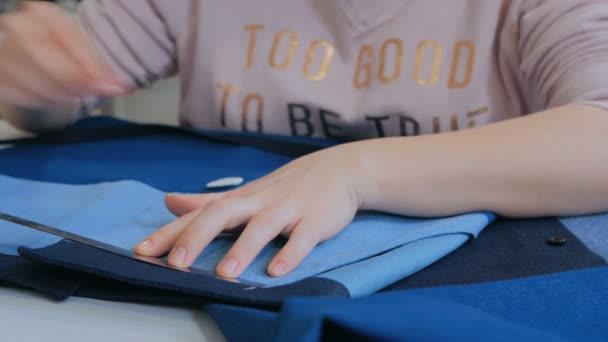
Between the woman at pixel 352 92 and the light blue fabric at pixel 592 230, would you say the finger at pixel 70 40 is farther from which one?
the light blue fabric at pixel 592 230

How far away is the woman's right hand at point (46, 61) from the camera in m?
0.50

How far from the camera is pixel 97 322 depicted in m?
0.32

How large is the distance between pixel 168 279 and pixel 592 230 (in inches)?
10.2

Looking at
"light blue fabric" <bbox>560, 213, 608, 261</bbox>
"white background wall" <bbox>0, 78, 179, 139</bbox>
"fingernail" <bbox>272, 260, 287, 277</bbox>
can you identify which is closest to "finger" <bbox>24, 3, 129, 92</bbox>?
"fingernail" <bbox>272, 260, 287, 277</bbox>

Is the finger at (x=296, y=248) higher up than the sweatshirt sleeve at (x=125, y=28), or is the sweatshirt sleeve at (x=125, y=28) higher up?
the sweatshirt sleeve at (x=125, y=28)

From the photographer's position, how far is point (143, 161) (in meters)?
0.59

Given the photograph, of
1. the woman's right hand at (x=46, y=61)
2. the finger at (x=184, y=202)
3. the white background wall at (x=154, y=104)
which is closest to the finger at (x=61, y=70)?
the woman's right hand at (x=46, y=61)

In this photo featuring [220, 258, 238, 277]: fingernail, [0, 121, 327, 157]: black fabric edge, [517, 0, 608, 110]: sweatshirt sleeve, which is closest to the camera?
[220, 258, 238, 277]: fingernail

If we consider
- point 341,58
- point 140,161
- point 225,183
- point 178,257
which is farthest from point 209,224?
point 341,58

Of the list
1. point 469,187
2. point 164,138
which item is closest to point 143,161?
point 164,138

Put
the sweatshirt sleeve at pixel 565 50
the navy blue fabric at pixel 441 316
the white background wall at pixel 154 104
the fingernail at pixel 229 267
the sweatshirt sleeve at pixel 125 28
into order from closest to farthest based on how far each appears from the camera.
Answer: the navy blue fabric at pixel 441 316, the fingernail at pixel 229 267, the sweatshirt sleeve at pixel 565 50, the sweatshirt sleeve at pixel 125 28, the white background wall at pixel 154 104

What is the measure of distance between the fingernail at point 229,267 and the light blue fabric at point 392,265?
0.04 m

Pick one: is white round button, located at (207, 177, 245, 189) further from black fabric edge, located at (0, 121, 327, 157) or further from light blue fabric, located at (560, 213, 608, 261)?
light blue fabric, located at (560, 213, 608, 261)

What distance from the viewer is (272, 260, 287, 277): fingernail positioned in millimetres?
342
